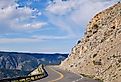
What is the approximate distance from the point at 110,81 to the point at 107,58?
744 inches

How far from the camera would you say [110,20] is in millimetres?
88375

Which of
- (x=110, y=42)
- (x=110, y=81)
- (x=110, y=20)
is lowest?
(x=110, y=81)

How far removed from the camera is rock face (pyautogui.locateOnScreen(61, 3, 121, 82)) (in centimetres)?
5425

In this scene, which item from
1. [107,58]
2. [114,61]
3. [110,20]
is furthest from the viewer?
[110,20]

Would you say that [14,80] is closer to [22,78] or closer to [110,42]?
[22,78]

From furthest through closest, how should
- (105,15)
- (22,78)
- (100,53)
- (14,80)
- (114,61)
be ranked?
(105,15)
(100,53)
(114,61)
(22,78)
(14,80)

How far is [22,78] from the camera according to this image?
45.9 metres

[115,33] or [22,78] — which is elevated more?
[115,33]

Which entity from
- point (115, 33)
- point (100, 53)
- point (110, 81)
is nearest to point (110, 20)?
point (115, 33)

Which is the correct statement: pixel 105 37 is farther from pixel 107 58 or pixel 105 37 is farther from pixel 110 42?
pixel 107 58

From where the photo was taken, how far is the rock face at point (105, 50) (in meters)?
54.2

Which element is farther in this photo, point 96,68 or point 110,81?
point 96,68

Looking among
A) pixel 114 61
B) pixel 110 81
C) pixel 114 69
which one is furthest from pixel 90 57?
pixel 110 81

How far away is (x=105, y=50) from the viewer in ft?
228
